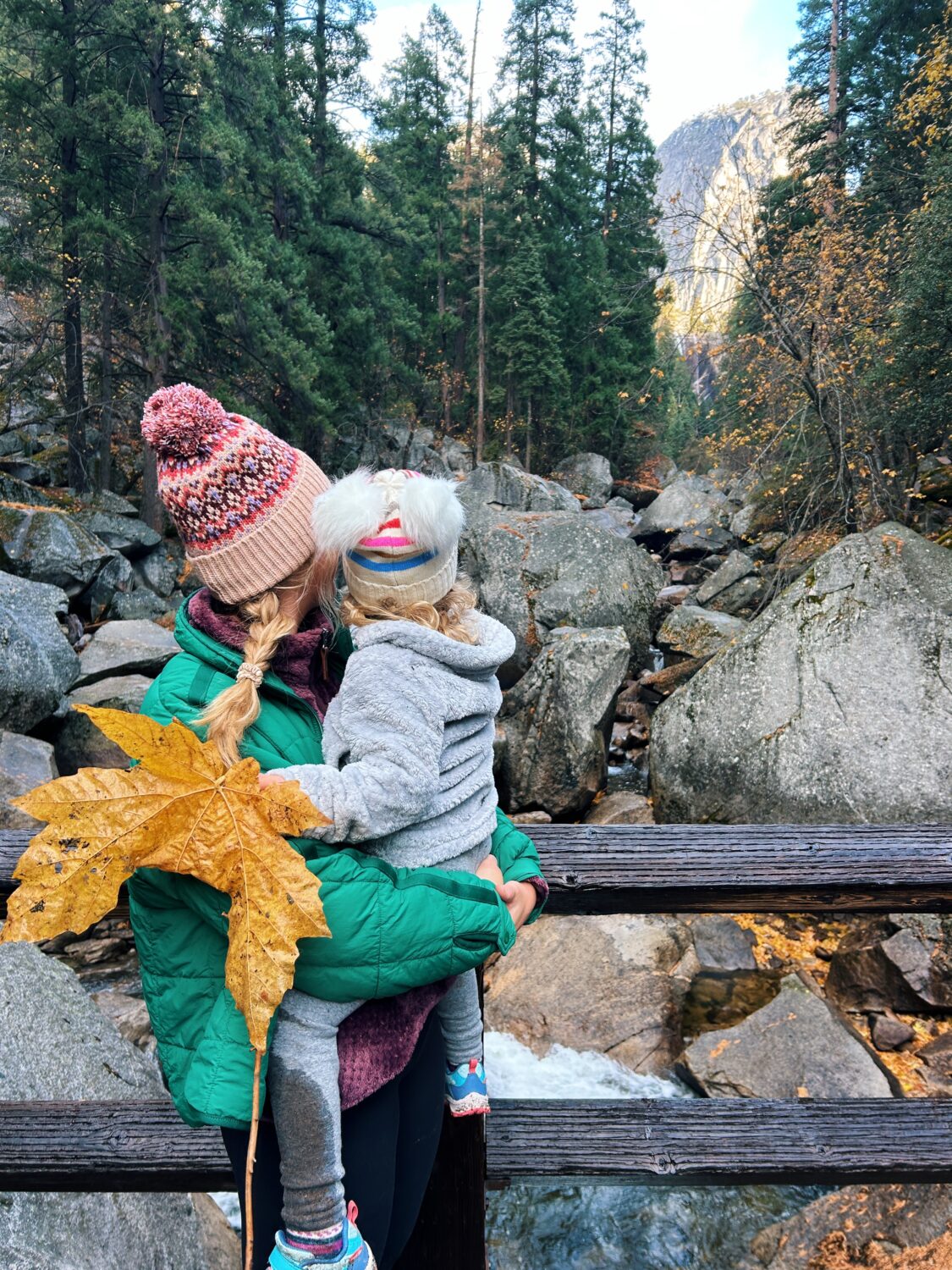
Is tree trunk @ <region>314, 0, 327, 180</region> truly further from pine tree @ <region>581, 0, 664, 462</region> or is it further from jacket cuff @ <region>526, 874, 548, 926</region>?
jacket cuff @ <region>526, 874, 548, 926</region>

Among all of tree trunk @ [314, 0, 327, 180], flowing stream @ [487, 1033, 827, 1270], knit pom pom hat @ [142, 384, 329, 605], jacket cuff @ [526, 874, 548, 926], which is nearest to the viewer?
knit pom pom hat @ [142, 384, 329, 605]

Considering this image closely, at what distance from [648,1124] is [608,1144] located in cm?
11

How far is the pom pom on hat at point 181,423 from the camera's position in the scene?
4.78ft

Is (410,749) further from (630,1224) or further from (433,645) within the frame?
(630,1224)

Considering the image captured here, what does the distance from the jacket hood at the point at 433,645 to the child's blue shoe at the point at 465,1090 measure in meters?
0.88

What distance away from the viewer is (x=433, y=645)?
1.43m

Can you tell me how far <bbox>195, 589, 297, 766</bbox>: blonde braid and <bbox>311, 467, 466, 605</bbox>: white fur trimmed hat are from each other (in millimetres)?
151

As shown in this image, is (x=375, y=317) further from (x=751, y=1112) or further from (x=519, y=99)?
(x=751, y=1112)

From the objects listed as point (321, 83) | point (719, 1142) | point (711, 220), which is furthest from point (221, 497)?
point (321, 83)

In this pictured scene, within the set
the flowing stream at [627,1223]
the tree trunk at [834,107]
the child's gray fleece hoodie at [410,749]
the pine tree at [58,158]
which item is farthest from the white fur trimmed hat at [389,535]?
the pine tree at [58,158]

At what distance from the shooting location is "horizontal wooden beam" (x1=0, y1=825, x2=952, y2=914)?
1804mm

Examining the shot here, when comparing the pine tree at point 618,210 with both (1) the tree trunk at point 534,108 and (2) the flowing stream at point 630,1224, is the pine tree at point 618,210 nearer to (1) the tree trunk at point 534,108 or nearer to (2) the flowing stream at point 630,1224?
(1) the tree trunk at point 534,108

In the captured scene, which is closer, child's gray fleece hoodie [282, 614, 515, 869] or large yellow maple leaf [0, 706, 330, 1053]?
large yellow maple leaf [0, 706, 330, 1053]

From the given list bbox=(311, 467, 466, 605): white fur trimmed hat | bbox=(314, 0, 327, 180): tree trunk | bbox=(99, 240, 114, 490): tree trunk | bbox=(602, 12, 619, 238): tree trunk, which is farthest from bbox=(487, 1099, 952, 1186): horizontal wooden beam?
bbox=(602, 12, 619, 238): tree trunk
